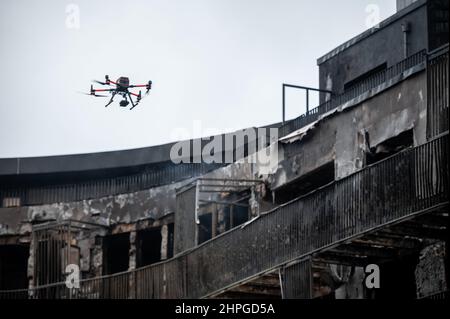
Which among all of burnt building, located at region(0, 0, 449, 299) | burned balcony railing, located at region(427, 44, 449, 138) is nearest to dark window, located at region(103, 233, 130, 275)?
burnt building, located at region(0, 0, 449, 299)

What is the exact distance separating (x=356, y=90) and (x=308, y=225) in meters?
5.62

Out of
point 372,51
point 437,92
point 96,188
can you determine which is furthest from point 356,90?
point 96,188

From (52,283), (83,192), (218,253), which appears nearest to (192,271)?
(218,253)

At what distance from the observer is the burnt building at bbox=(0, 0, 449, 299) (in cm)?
3550

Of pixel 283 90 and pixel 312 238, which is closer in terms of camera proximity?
pixel 312 238

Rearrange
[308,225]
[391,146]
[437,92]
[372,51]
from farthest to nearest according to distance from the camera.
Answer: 1. [372,51]
2. [391,146]
3. [308,225]
4. [437,92]

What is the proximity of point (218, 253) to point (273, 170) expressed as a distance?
3.90m

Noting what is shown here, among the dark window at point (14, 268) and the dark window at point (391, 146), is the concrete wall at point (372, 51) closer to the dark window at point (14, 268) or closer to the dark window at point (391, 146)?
the dark window at point (391, 146)

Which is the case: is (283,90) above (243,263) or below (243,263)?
above

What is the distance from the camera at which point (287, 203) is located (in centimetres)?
3884

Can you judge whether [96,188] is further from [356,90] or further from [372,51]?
[356,90]

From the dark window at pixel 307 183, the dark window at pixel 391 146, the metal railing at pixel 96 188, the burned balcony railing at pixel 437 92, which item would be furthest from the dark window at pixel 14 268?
the burned balcony railing at pixel 437 92
